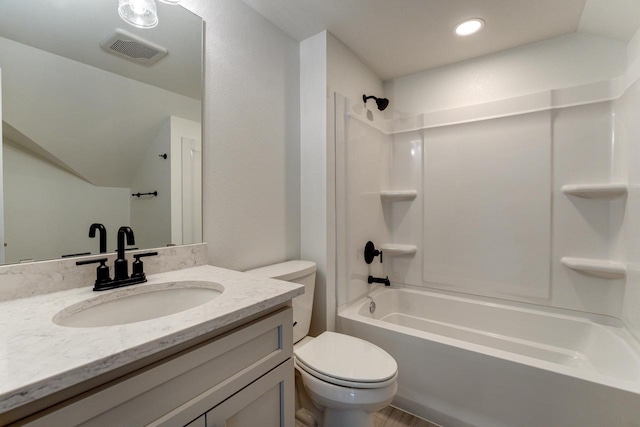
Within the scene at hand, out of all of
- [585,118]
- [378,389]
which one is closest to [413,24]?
[585,118]

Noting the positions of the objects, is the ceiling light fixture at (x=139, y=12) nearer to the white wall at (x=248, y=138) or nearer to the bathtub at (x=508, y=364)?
the white wall at (x=248, y=138)

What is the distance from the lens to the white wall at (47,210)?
0.85 m

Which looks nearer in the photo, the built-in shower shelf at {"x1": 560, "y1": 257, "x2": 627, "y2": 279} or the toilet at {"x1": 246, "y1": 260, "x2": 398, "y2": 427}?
the toilet at {"x1": 246, "y1": 260, "x2": 398, "y2": 427}

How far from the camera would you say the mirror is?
859 millimetres

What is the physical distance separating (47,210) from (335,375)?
3.97 feet

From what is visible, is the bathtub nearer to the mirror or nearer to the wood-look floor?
the wood-look floor

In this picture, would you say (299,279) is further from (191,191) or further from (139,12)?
(139,12)

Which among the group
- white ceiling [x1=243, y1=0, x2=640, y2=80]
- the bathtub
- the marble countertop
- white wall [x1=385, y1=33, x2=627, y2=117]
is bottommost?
the bathtub

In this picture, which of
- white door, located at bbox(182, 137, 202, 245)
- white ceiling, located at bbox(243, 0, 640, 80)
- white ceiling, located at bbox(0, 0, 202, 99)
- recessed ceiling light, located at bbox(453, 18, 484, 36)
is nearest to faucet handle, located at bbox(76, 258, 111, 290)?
white door, located at bbox(182, 137, 202, 245)

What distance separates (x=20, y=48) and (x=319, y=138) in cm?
131

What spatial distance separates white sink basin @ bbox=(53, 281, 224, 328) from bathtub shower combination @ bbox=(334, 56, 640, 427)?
97cm

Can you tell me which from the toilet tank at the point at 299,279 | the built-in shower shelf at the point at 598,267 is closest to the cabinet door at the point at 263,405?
the toilet tank at the point at 299,279

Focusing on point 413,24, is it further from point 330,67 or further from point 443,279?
point 443,279

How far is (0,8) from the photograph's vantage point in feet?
2.74
